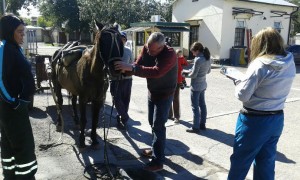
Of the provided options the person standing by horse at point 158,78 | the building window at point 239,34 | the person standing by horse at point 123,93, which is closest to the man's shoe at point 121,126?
the person standing by horse at point 123,93

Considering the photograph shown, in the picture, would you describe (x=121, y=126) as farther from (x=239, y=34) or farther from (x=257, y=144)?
(x=239, y=34)

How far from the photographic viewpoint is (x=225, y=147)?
18.8 feet

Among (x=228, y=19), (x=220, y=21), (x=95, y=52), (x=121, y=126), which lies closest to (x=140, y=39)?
(x=220, y=21)

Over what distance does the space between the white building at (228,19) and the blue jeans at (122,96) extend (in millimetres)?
15965

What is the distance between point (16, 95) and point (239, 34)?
21.8 meters

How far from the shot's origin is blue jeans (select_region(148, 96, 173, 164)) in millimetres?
4469

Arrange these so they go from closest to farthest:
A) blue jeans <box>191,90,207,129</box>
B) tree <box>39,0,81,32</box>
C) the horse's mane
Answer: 1. the horse's mane
2. blue jeans <box>191,90,207,129</box>
3. tree <box>39,0,81,32</box>

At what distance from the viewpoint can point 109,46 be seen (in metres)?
4.23

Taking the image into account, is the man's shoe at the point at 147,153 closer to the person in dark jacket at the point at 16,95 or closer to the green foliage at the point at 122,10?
the person in dark jacket at the point at 16,95

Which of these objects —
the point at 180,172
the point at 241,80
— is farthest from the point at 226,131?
the point at 241,80

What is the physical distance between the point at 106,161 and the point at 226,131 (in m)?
2.97

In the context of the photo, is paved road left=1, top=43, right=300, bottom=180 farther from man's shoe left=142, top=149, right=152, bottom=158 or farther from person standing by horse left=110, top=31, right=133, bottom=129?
person standing by horse left=110, top=31, right=133, bottom=129

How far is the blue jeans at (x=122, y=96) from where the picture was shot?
6387 mm

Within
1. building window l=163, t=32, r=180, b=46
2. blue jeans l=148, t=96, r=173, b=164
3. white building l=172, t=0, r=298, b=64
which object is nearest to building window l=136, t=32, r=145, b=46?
building window l=163, t=32, r=180, b=46
